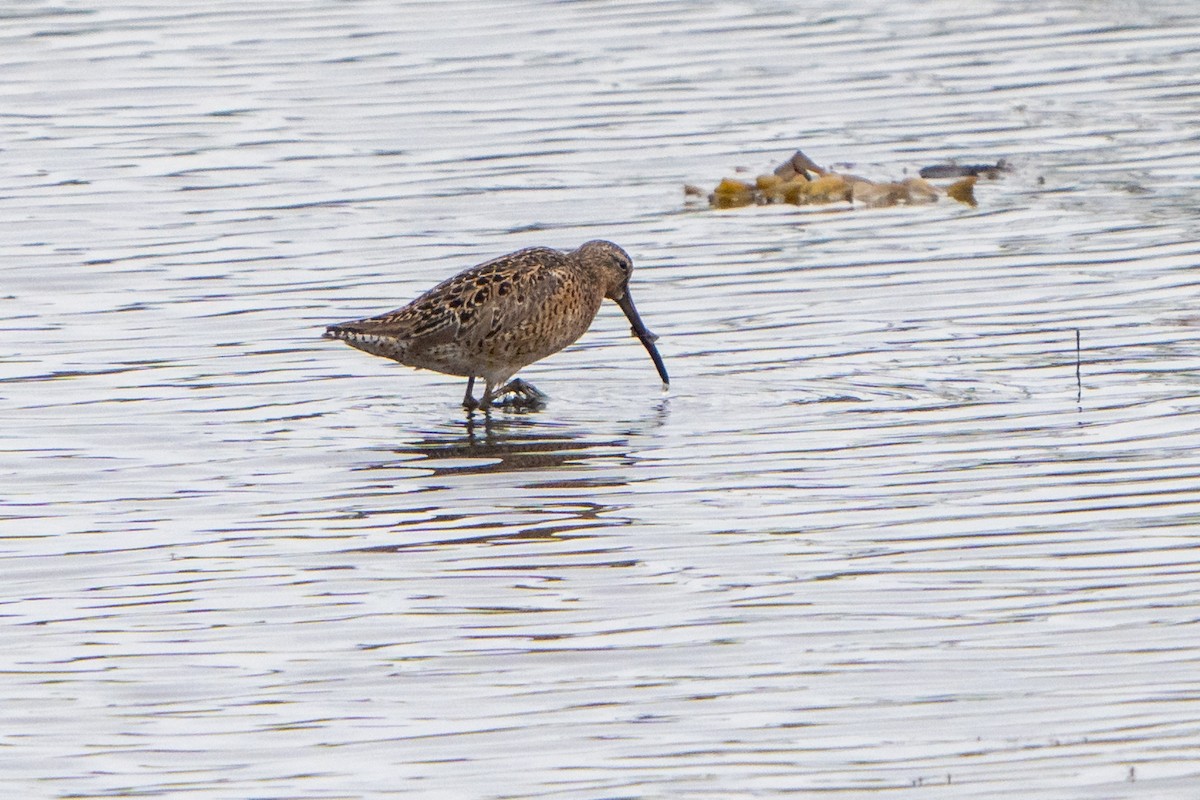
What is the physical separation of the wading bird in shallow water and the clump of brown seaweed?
152 inches

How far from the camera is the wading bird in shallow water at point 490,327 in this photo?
35.2ft

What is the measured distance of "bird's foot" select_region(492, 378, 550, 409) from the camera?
35.5ft

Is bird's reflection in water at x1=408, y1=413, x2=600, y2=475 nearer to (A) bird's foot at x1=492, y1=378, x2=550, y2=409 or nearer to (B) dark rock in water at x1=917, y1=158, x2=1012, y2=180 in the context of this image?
(A) bird's foot at x1=492, y1=378, x2=550, y2=409

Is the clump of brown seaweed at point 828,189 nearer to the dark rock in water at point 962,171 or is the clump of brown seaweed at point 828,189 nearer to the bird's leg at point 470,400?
the dark rock in water at point 962,171

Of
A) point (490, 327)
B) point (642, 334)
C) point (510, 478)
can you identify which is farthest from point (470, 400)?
point (510, 478)

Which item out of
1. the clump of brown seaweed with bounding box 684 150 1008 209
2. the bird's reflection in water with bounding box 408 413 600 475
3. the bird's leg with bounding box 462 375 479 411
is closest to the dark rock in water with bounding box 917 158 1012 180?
the clump of brown seaweed with bounding box 684 150 1008 209

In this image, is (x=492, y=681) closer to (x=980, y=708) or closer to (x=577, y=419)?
(x=980, y=708)

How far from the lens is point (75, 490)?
9078mm

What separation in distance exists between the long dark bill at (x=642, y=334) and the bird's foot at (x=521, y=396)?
0.52 metres

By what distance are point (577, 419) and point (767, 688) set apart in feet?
13.0

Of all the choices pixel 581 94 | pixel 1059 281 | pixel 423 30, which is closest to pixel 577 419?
pixel 1059 281

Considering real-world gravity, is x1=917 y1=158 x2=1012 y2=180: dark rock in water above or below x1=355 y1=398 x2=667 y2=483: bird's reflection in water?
below

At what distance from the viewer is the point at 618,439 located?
32.5ft

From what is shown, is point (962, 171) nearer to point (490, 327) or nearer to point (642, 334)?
point (642, 334)
